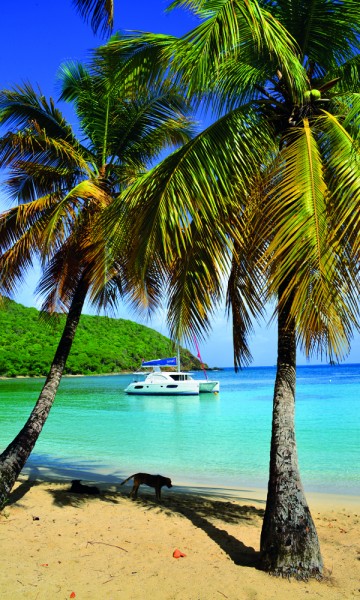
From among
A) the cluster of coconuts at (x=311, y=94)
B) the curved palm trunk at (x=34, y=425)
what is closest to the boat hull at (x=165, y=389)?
the curved palm trunk at (x=34, y=425)

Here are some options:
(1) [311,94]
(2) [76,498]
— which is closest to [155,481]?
(2) [76,498]

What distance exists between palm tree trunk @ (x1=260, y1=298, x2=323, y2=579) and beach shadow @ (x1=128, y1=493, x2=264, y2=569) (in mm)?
329

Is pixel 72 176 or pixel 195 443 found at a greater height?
pixel 72 176

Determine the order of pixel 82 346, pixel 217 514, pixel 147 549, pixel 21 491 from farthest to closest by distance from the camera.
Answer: pixel 82 346, pixel 21 491, pixel 217 514, pixel 147 549

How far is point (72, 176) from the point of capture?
327 inches

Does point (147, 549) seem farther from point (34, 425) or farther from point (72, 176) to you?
point (72, 176)

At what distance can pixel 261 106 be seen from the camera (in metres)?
5.42

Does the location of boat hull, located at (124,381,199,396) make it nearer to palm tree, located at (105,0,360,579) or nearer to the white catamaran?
the white catamaran

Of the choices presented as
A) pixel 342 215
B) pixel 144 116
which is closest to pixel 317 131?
pixel 342 215

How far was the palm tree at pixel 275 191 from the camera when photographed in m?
4.30

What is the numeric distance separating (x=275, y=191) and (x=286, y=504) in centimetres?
303

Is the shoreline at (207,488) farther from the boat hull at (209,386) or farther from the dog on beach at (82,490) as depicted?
the boat hull at (209,386)

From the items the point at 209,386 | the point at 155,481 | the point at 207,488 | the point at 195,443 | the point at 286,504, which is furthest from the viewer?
the point at 209,386

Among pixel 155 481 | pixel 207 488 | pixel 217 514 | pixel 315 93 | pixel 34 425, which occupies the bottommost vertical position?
pixel 207 488
